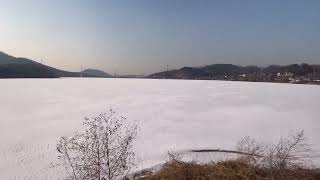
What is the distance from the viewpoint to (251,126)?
14281mm

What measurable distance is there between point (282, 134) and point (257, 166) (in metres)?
6.09

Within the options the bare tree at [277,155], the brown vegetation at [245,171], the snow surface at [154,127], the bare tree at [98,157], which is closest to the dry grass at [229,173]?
the brown vegetation at [245,171]

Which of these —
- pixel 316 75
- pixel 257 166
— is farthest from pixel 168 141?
pixel 316 75

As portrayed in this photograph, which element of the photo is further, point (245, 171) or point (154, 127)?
point (154, 127)

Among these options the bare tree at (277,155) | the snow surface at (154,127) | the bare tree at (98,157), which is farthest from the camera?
the snow surface at (154,127)

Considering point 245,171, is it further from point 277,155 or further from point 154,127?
point 154,127

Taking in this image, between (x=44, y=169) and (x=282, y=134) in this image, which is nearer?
(x=44, y=169)

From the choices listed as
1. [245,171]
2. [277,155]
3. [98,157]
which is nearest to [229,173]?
[245,171]

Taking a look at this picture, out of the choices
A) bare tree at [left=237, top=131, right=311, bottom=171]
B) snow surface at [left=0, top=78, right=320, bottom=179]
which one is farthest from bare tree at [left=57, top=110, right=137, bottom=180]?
bare tree at [left=237, top=131, right=311, bottom=171]

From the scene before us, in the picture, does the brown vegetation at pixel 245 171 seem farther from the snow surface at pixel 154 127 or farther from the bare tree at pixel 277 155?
the snow surface at pixel 154 127

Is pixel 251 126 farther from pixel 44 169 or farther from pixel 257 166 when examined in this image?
pixel 44 169

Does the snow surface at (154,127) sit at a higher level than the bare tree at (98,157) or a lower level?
lower

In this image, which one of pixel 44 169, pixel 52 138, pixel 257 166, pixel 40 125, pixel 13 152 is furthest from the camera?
pixel 40 125

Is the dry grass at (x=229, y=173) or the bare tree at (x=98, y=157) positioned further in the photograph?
the dry grass at (x=229, y=173)
